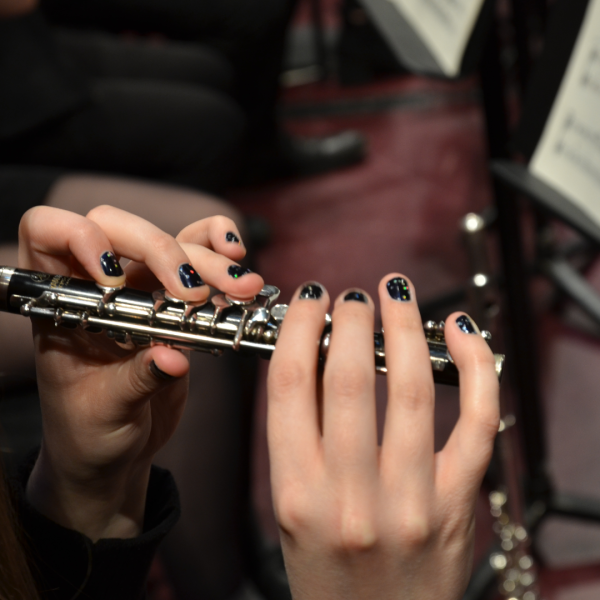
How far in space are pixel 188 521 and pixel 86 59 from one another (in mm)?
997

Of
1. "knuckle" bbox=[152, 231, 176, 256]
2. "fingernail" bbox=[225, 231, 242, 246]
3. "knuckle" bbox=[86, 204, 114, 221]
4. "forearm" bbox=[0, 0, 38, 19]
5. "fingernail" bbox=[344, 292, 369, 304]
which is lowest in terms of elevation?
"fingernail" bbox=[225, 231, 242, 246]

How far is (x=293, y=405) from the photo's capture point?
0.97 ft

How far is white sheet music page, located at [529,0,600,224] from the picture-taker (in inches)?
20.6

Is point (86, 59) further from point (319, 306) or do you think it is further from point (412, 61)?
point (319, 306)

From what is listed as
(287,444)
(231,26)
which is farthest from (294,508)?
(231,26)

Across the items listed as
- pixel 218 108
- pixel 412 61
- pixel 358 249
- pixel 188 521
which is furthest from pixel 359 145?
pixel 188 521

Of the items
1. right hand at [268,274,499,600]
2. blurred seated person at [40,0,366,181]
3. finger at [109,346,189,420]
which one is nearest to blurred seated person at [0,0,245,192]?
blurred seated person at [40,0,366,181]

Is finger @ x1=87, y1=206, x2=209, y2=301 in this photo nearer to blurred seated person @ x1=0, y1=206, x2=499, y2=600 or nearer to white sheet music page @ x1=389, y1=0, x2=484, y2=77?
blurred seated person @ x1=0, y1=206, x2=499, y2=600

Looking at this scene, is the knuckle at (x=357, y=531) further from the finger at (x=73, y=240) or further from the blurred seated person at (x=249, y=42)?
the blurred seated person at (x=249, y=42)

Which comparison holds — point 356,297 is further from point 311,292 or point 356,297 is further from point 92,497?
point 92,497

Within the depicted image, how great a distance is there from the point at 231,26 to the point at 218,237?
133 centimetres

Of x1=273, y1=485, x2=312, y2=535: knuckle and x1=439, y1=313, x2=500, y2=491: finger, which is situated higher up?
x1=439, y1=313, x2=500, y2=491: finger

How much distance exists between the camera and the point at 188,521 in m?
0.52

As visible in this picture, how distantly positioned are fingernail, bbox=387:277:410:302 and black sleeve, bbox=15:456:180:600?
0.22 metres
